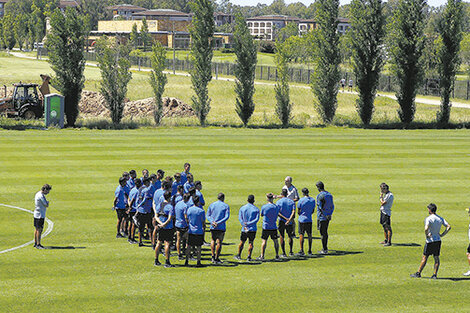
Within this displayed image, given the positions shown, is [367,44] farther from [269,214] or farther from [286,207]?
[269,214]

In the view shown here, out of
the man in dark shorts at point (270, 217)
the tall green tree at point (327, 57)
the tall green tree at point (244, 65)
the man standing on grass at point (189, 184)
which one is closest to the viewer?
the man in dark shorts at point (270, 217)

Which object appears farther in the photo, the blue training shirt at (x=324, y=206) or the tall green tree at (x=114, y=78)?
the tall green tree at (x=114, y=78)

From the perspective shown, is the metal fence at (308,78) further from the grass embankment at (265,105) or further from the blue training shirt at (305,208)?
the blue training shirt at (305,208)

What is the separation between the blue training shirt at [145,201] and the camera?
18.2m

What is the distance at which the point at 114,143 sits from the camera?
3441 centimetres

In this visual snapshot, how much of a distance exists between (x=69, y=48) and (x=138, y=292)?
29774mm

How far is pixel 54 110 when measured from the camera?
39.9 metres

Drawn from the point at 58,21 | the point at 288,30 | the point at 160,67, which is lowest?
the point at 160,67

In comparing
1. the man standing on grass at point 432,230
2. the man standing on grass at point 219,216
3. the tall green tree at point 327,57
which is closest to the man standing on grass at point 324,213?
the man standing on grass at point 219,216

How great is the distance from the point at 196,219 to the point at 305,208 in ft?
10.3

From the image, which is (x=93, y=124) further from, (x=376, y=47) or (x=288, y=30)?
(x=288, y=30)

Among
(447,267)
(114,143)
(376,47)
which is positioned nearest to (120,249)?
(447,267)

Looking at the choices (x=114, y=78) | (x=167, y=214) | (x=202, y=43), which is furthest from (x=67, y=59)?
(x=167, y=214)

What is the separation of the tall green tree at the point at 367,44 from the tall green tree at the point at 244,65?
22.9 feet
